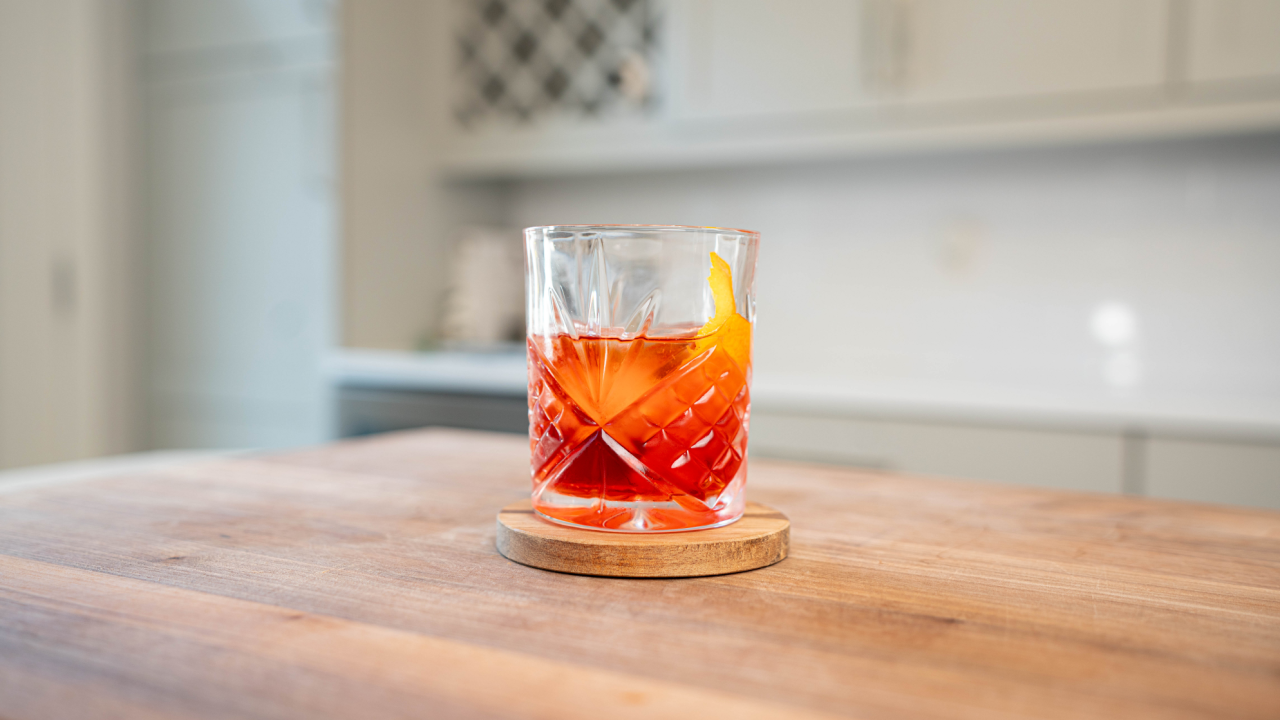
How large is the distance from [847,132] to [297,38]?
1.49 meters

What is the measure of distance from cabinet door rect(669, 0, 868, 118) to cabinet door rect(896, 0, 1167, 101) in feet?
0.39

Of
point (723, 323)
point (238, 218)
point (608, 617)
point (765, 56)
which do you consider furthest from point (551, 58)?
point (608, 617)

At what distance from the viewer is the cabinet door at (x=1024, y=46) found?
1.86m

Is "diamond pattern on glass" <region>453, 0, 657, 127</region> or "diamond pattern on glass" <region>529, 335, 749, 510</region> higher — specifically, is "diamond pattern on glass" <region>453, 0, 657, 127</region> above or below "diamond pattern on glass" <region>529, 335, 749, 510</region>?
above

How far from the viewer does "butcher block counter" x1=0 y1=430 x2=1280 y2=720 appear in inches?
13.6

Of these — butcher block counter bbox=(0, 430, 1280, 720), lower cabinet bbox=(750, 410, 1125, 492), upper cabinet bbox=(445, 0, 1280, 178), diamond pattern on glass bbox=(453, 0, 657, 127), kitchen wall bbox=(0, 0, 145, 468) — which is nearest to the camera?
butcher block counter bbox=(0, 430, 1280, 720)

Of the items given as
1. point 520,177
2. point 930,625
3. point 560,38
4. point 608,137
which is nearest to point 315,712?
point 930,625

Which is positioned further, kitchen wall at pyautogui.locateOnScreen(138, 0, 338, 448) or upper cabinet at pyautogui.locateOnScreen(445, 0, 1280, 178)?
kitchen wall at pyautogui.locateOnScreen(138, 0, 338, 448)

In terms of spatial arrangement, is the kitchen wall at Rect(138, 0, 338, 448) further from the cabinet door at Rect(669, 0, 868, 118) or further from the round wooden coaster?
the round wooden coaster

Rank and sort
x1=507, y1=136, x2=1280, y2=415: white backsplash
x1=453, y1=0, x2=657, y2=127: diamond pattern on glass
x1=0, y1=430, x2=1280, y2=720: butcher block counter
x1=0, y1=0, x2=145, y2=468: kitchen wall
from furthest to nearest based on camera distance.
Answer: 1. x1=0, y1=0, x2=145, y2=468: kitchen wall
2. x1=453, y1=0, x2=657, y2=127: diamond pattern on glass
3. x1=507, y1=136, x2=1280, y2=415: white backsplash
4. x1=0, y1=430, x2=1280, y2=720: butcher block counter

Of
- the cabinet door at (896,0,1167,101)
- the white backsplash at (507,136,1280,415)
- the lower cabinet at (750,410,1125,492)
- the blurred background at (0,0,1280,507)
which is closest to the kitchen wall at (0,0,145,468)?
the blurred background at (0,0,1280,507)

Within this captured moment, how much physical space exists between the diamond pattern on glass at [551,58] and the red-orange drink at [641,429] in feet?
6.60

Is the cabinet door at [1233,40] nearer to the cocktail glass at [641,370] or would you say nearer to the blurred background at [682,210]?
the blurred background at [682,210]

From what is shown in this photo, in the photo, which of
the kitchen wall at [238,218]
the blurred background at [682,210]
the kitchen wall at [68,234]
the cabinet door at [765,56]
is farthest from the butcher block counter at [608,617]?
the kitchen wall at [68,234]
